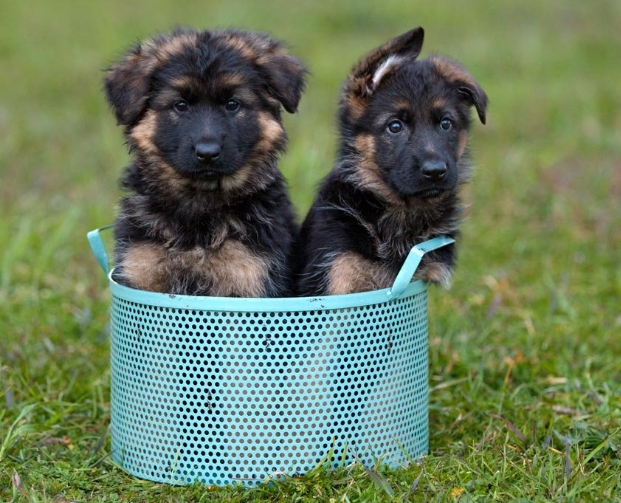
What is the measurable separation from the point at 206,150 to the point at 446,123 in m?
1.19

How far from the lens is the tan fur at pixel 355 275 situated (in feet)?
13.6

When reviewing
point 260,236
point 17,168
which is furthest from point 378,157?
point 17,168

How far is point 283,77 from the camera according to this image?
14.1 ft

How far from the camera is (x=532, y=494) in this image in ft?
12.4

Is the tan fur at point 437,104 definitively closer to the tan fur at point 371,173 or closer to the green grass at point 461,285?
the tan fur at point 371,173

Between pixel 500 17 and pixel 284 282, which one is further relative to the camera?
pixel 500 17

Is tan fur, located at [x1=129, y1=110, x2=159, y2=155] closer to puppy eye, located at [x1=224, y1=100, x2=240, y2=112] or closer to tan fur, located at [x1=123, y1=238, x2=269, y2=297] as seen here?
puppy eye, located at [x1=224, y1=100, x2=240, y2=112]

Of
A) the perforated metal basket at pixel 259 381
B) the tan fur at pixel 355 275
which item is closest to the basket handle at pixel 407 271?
the perforated metal basket at pixel 259 381

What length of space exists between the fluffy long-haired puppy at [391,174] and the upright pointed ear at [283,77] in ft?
1.12

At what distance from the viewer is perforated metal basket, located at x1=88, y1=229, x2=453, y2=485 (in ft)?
13.0

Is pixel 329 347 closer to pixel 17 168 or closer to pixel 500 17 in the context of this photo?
pixel 17 168

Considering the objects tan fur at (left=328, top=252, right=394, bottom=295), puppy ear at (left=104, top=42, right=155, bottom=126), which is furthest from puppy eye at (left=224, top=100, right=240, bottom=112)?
tan fur at (left=328, top=252, right=394, bottom=295)

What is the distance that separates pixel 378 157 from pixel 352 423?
124 cm

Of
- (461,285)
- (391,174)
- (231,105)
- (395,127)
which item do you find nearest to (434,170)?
(391,174)
